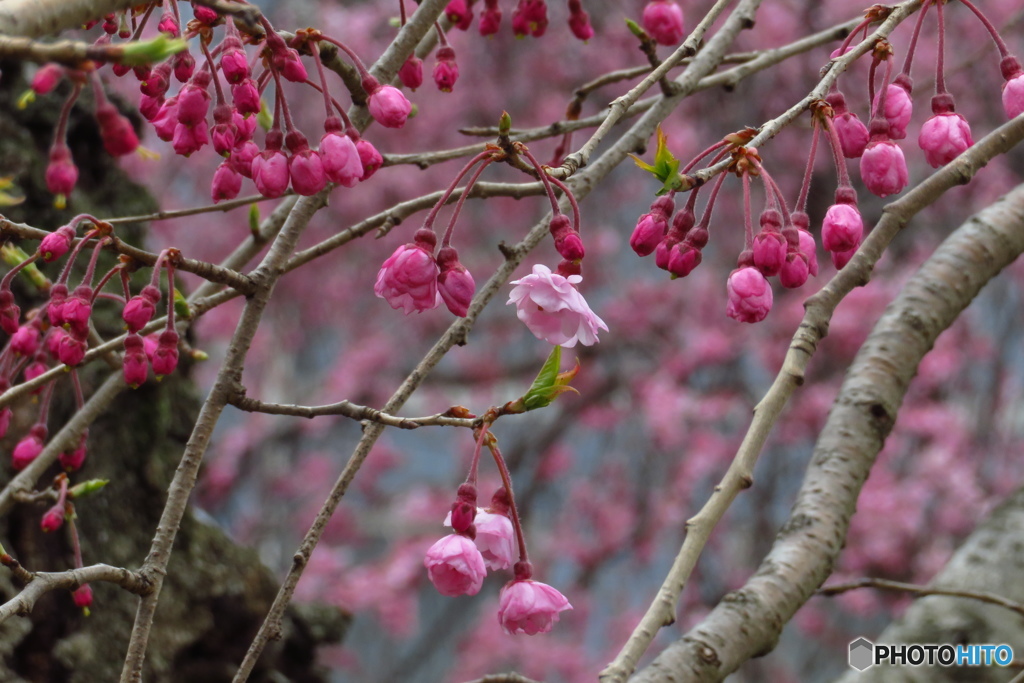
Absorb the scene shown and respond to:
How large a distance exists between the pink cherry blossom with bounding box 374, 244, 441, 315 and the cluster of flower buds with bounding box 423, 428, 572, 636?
0.17 metres

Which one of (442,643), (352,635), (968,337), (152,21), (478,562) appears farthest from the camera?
(352,635)

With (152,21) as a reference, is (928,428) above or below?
below

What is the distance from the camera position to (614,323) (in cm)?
560

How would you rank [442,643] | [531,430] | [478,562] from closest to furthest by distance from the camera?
1. [478,562]
2. [531,430]
3. [442,643]

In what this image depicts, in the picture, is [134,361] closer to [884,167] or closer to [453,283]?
[453,283]

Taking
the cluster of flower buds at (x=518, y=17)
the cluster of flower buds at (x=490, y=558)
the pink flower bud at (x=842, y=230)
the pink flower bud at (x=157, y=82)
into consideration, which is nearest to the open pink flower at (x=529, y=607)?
the cluster of flower buds at (x=490, y=558)

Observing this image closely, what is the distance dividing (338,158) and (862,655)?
1.57 metres

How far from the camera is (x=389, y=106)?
114cm

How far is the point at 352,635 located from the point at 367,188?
3.63 metres

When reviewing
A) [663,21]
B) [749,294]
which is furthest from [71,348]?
[663,21]

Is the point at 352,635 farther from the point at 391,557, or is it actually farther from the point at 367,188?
the point at 367,188

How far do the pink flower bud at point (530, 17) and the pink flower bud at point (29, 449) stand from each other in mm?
1039

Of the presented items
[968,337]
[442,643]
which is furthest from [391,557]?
[968,337]

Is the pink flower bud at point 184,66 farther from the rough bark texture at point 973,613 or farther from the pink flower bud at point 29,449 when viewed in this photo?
the rough bark texture at point 973,613
